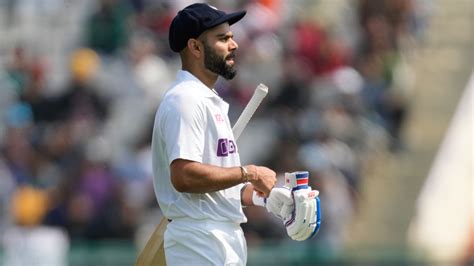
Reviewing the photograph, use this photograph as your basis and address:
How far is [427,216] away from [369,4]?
2.66m

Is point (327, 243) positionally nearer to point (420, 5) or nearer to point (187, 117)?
point (420, 5)

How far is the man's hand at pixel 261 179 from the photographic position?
20.8 ft

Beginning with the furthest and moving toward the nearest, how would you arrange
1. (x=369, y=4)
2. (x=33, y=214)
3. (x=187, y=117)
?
(x=369, y=4) → (x=33, y=214) → (x=187, y=117)

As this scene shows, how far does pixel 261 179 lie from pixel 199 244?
0.41 metres

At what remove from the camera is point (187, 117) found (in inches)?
249

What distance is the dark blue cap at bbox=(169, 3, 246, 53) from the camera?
651cm

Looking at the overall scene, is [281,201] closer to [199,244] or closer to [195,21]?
[199,244]

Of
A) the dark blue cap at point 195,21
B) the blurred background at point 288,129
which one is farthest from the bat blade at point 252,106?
the blurred background at point 288,129

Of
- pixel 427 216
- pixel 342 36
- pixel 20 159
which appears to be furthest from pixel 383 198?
pixel 20 159

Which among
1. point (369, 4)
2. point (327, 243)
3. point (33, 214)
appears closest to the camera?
point (327, 243)

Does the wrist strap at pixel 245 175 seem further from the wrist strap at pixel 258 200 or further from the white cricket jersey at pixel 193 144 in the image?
the wrist strap at pixel 258 200

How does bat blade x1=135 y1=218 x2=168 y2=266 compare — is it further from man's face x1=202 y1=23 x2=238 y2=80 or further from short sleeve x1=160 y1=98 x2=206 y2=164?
man's face x1=202 y1=23 x2=238 y2=80

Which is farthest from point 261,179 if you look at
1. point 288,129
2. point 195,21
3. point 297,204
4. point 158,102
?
point 158,102

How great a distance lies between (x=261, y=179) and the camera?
21.0 feet
